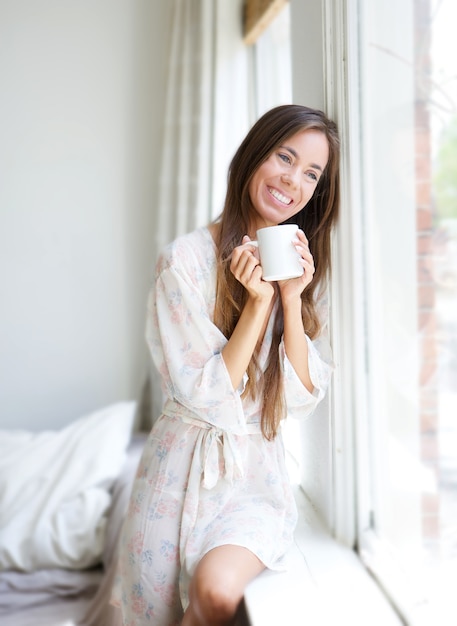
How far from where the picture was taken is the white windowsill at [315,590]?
2.57ft

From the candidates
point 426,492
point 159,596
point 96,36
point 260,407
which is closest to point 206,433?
point 260,407

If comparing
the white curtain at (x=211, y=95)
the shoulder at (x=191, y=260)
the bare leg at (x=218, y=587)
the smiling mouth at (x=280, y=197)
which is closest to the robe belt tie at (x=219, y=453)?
the bare leg at (x=218, y=587)

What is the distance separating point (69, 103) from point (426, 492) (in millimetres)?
1958

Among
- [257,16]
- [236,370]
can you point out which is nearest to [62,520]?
[236,370]

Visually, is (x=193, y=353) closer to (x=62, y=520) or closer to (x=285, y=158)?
(x=285, y=158)

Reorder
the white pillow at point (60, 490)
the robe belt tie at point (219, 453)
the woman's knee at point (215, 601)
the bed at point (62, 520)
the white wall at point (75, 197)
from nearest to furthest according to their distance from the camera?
the woman's knee at point (215, 601), the robe belt tie at point (219, 453), the bed at point (62, 520), the white pillow at point (60, 490), the white wall at point (75, 197)

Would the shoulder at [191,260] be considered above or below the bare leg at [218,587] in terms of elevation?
above

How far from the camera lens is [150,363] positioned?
2.40 meters

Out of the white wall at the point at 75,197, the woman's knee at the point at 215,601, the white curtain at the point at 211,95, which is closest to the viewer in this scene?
the woman's knee at the point at 215,601

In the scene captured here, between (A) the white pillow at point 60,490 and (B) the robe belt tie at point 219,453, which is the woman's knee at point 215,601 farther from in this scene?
(A) the white pillow at point 60,490

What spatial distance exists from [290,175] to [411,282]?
33 centimetres

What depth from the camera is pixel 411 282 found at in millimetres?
1043

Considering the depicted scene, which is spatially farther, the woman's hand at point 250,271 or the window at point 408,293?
the window at point 408,293

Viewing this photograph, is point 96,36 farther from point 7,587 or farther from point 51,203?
point 7,587
